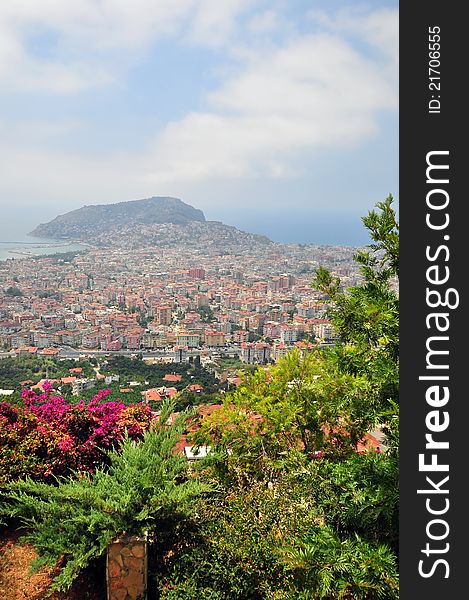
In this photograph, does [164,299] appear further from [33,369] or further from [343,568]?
[343,568]

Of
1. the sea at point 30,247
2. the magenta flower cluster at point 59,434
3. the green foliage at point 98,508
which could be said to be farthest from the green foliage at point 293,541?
the sea at point 30,247

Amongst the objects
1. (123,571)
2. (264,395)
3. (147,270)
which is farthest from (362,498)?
(147,270)

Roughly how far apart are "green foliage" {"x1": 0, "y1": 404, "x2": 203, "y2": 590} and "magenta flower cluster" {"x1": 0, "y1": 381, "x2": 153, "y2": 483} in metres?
0.37

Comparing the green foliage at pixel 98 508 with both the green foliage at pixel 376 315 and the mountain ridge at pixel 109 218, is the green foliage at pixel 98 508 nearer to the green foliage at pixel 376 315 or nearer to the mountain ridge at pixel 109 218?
the green foliage at pixel 376 315

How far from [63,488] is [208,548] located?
1.08m

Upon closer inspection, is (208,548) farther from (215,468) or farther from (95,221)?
(95,221)

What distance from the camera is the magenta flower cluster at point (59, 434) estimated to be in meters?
4.07

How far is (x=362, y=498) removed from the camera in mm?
2775

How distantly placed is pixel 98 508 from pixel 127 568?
437 millimetres

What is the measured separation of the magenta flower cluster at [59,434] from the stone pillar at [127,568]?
92 cm

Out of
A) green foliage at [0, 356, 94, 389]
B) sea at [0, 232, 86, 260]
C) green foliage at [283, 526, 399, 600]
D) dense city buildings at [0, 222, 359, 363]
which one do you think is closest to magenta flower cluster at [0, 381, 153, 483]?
green foliage at [283, 526, 399, 600]

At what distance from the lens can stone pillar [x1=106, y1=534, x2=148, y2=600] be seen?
3.19m

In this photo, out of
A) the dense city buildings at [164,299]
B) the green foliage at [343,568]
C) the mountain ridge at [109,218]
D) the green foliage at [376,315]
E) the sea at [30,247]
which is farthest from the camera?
the mountain ridge at [109,218]

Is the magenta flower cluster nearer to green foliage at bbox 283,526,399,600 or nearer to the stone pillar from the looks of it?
the stone pillar
